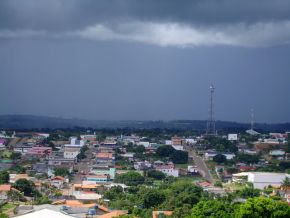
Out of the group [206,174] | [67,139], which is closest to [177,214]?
[206,174]

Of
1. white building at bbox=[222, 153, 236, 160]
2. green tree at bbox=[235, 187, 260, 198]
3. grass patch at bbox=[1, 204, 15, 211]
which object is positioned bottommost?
grass patch at bbox=[1, 204, 15, 211]

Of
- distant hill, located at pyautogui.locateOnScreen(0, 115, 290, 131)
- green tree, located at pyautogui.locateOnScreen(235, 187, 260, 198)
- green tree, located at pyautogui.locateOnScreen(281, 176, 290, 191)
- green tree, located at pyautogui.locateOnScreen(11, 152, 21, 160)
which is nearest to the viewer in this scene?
green tree, located at pyautogui.locateOnScreen(235, 187, 260, 198)

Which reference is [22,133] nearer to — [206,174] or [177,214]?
[206,174]

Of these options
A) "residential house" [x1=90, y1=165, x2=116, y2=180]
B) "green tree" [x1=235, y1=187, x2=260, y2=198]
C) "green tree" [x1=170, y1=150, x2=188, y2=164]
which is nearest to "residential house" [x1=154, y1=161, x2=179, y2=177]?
"residential house" [x1=90, y1=165, x2=116, y2=180]

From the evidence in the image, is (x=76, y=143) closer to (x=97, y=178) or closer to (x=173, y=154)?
(x=173, y=154)

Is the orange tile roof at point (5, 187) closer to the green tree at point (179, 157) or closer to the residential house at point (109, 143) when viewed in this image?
the green tree at point (179, 157)

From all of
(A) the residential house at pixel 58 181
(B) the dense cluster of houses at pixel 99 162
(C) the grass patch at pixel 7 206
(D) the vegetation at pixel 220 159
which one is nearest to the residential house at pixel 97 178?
(B) the dense cluster of houses at pixel 99 162

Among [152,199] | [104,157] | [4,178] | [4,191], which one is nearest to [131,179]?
[4,178]

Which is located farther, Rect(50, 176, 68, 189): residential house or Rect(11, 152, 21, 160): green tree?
Rect(11, 152, 21, 160): green tree

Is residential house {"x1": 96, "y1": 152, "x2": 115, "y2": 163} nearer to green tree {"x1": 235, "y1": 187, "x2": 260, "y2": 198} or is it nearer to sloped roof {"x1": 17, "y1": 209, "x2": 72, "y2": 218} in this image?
green tree {"x1": 235, "y1": 187, "x2": 260, "y2": 198}
